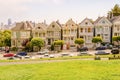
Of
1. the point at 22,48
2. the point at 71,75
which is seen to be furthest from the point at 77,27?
the point at 71,75

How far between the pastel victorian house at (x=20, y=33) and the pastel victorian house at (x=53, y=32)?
640 centimetres

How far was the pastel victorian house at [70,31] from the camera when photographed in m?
86.8

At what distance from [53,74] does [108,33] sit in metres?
53.9

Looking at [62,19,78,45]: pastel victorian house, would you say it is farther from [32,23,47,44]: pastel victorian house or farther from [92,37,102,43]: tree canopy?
[92,37,102,43]: tree canopy

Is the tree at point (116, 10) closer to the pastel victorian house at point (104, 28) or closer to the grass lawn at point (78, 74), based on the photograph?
the pastel victorian house at point (104, 28)

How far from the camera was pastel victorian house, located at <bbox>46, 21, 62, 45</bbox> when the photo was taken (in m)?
87.3

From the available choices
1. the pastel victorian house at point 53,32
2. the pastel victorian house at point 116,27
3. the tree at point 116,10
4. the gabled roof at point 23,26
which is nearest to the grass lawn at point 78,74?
the pastel victorian house at point 116,27

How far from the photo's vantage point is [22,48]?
87.3 m

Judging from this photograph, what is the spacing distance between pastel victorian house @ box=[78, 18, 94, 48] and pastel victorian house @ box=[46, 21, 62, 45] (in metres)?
6.28

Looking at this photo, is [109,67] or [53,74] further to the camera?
[109,67]

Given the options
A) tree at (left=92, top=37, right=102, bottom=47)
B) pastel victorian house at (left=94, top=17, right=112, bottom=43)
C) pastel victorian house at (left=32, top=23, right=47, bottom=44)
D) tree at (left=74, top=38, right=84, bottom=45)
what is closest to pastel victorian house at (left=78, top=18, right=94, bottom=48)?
pastel victorian house at (left=94, top=17, right=112, bottom=43)

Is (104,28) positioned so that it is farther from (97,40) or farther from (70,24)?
(70,24)

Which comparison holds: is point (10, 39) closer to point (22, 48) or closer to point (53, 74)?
point (22, 48)

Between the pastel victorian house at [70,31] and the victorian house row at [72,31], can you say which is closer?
the victorian house row at [72,31]
